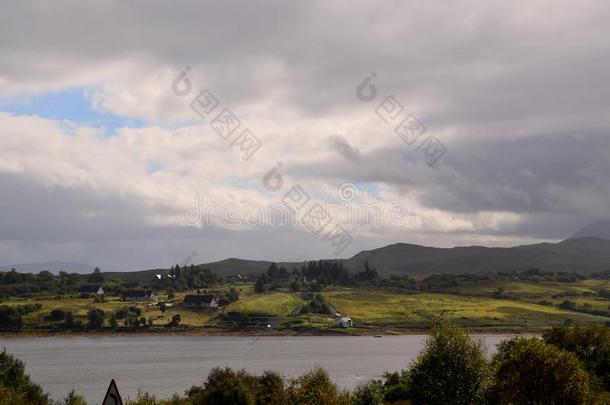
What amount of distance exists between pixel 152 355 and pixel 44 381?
4691 cm

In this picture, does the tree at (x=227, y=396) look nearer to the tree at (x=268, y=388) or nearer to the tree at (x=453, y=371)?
the tree at (x=268, y=388)

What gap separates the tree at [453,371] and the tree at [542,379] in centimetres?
330

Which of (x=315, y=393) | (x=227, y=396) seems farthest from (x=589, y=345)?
(x=227, y=396)

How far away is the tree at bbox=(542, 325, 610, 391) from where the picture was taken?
3556 inches

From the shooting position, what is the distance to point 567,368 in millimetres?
67250

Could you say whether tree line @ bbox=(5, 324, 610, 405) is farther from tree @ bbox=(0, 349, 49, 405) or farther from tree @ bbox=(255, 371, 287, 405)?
tree @ bbox=(0, 349, 49, 405)

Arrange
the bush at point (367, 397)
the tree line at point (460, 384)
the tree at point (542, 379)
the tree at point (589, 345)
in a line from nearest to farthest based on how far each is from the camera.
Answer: the tree line at point (460, 384), the tree at point (542, 379), the bush at point (367, 397), the tree at point (589, 345)

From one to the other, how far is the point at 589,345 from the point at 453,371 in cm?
3811

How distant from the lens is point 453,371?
68938 millimetres

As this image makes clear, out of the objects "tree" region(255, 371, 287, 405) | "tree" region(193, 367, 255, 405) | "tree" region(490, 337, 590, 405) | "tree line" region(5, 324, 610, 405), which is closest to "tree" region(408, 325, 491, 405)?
"tree line" region(5, 324, 610, 405)

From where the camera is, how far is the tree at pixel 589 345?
296 ft

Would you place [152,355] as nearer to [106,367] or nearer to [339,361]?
[106,367]

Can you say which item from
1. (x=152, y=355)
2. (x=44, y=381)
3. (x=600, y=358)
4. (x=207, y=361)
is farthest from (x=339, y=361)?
(x=600, y=358)

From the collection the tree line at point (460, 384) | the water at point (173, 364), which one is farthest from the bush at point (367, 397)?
the water at point (173, 364)
